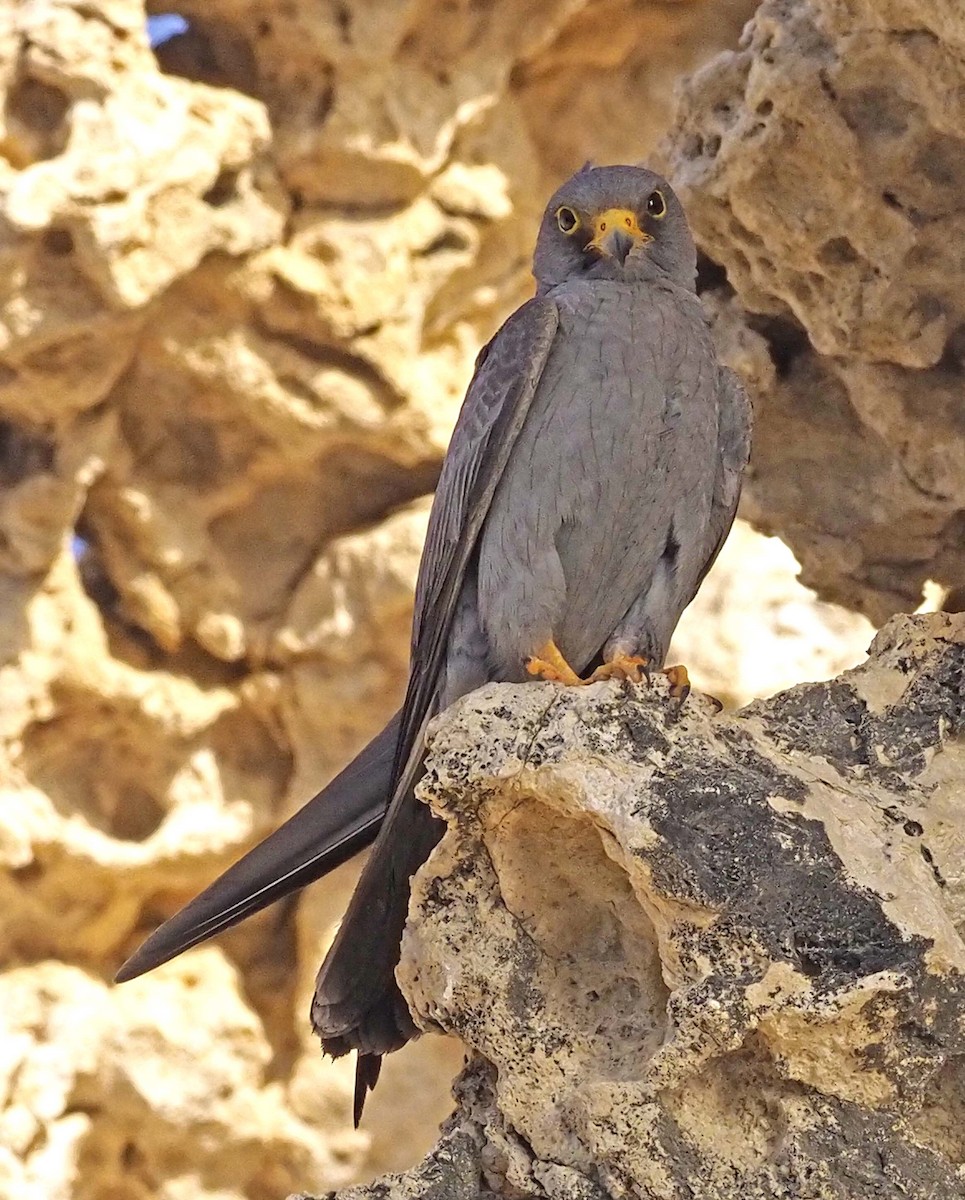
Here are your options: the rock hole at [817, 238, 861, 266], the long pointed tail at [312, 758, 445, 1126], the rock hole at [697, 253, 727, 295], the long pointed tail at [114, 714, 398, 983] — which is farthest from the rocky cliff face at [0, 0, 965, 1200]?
the long pointed tail at [312, 758, 445, 1126]

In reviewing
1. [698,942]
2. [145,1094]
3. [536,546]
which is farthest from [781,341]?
[145,1094]

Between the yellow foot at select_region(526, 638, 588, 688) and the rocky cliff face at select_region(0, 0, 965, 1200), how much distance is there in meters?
3.34

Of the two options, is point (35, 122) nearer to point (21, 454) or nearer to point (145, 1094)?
point (21, 454)

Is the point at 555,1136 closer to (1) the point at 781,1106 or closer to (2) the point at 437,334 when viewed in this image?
(1) the point at 781,1106

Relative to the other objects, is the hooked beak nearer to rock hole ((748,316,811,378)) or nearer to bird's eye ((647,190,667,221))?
bird's eye ((647,190,667,221))

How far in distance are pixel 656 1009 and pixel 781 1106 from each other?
0.29 metres

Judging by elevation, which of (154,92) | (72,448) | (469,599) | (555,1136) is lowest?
(555,1136)

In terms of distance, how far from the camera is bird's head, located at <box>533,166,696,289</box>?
3.88 m

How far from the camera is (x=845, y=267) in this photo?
157 inches

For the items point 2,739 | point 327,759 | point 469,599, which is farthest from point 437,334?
point 469,599

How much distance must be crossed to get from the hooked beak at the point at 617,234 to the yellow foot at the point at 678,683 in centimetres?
112

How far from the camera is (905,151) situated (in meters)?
3.77

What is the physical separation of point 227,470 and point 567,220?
3501 millimetres

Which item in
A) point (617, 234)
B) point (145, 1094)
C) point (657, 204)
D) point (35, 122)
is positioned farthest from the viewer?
point (145, 1094)
